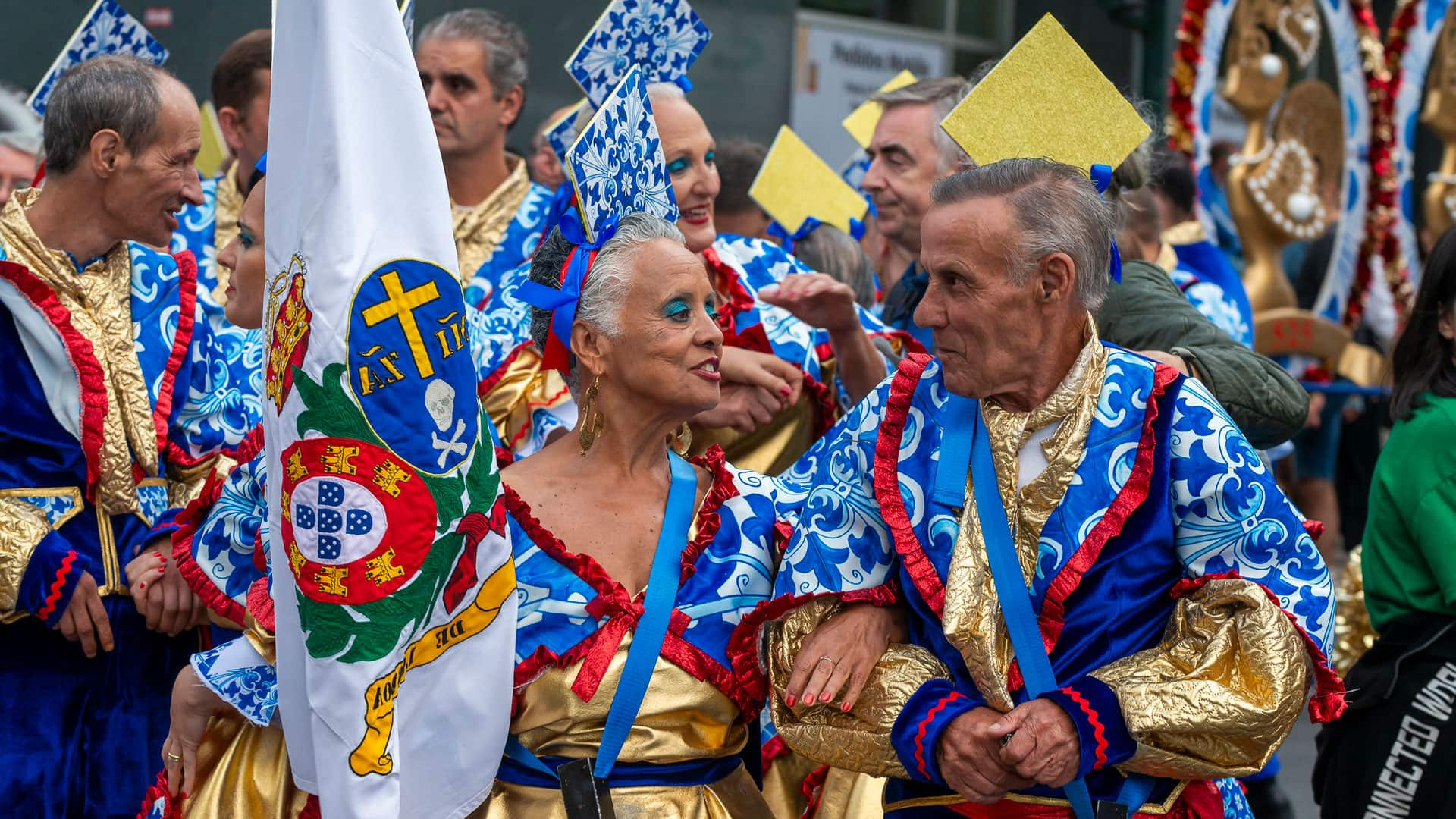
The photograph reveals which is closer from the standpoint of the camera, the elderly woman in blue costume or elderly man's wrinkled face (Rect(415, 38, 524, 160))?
the elderly woman in blue costume

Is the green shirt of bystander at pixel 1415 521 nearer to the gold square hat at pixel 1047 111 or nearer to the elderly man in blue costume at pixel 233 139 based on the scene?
the gold square hat at pixel 1047 111

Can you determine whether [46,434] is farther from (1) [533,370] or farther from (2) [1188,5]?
(2) [1188,5]

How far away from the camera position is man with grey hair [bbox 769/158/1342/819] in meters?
2.30

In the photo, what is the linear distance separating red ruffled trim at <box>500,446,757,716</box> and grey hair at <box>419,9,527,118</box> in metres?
2.47

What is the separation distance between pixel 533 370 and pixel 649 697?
128 cm

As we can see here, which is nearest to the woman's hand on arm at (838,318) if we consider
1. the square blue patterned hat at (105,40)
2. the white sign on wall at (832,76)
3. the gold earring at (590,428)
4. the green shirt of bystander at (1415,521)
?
the gold earring at (590,428)

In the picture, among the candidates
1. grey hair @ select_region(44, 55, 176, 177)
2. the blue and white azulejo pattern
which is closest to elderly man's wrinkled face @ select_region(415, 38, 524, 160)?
grey hair @ select_region(44, 55, 176, 177)

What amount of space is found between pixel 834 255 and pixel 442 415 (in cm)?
254

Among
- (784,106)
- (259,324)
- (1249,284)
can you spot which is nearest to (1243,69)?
(1249,284)

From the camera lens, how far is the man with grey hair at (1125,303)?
3.09 m

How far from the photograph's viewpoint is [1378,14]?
1098cm

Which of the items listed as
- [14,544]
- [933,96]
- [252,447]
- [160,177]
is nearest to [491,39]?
[933,96]

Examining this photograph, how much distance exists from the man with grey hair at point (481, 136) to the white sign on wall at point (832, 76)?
4.46m

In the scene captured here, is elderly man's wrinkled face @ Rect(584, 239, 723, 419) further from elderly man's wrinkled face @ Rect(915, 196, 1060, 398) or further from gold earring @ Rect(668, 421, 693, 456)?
elderly man's wrinkled face @ Rect(915, 196, 1060, 398)
